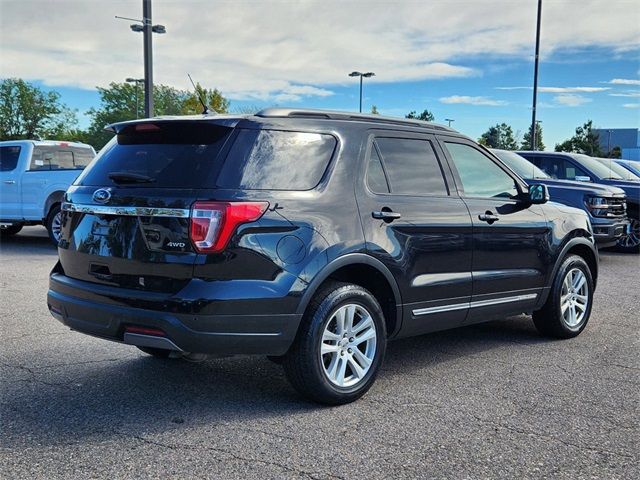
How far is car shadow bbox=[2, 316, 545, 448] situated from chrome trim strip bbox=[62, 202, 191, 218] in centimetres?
120

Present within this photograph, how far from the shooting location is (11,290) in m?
8.02

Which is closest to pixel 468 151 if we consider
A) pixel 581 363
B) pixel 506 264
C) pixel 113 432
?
pixel 506 264

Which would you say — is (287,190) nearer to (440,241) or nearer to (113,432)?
(440,241)

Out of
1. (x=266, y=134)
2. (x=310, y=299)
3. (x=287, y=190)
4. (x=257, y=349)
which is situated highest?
(x=266, y=134)

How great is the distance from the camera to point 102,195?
4.15 meters

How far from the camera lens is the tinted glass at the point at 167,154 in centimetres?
396

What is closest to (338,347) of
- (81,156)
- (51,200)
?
(51,200)

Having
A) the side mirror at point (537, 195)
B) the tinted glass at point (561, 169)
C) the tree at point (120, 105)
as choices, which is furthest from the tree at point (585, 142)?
the side mirror at point (537, 195)

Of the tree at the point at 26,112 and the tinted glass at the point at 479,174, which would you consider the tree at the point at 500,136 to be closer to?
the tree at the point at 26,112

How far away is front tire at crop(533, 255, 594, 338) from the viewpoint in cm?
596

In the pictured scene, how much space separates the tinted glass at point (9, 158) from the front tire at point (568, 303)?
10.8 meters

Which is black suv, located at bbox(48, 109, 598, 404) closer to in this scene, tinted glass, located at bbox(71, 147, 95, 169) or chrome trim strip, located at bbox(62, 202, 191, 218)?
chrome trim strip, located at bbox(62, 202, 191, 218)

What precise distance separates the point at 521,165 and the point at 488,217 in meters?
7.71

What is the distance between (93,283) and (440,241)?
2.41 metres
